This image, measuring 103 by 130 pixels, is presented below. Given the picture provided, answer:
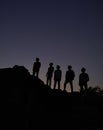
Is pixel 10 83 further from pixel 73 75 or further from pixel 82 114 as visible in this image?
pixel 82 114

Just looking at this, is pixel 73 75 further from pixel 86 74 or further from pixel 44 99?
pixel 44 99

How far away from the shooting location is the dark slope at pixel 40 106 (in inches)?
622

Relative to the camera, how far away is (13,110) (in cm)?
1577

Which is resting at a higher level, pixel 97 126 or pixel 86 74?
pixel 86 74

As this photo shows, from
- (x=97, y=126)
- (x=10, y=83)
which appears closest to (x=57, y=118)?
(x=97, y=126)

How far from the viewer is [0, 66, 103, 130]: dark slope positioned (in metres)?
15.8

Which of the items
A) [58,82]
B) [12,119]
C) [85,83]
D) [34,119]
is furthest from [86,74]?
[12,119]

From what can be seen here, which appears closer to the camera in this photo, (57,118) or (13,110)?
(13,110)

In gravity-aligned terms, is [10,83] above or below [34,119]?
above

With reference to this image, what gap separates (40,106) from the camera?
17078 millimetres

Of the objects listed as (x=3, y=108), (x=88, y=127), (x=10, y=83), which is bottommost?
(x=88, y=127)

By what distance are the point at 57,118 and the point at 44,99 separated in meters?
1.60

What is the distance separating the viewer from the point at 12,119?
15.7 meters

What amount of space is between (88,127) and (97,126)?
58 cm
